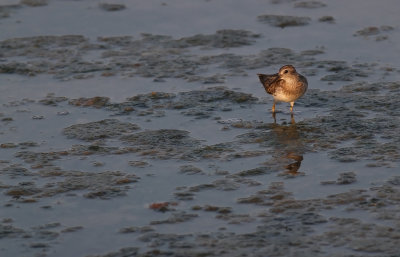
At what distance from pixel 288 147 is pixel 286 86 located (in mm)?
1134

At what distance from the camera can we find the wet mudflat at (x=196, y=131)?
8.98 m

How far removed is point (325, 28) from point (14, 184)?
7179 millimetres

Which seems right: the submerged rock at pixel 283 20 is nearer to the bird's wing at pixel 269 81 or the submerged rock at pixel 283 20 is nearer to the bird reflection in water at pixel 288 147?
the bird's wing at pixel 269 81

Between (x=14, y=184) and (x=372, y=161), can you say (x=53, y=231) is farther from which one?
(x=372, y=161)

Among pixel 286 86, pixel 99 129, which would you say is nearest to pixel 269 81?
pixel 286 86

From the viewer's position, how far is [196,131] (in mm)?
11766

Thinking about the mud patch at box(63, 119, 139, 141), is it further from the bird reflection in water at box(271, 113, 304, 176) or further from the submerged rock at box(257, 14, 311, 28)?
the submerged rock at box(257, 14, 311, 28)

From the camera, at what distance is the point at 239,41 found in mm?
15031

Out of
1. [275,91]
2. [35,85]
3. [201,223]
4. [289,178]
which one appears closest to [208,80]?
[275,91]

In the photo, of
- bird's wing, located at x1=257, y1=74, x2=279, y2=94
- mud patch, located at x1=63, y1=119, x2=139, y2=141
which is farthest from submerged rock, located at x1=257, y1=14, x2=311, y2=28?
mud patch, located at x1=63, y1=119, x2=139, y2=141

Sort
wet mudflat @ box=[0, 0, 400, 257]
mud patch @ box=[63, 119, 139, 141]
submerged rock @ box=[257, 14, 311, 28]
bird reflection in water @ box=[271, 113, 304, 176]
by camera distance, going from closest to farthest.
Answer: wet mudflat @ box=[0, 0, 400, 257] < bird reflection in water @ box=[271, 113, 304, 176] < mud patch @ box=[63, 119, 139, 141] < submerged rock @ box=[257, 14, 311, 28]

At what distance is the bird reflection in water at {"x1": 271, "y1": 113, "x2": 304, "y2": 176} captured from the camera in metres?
10.7

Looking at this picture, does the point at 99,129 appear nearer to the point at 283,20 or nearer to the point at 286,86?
the point at 286,86

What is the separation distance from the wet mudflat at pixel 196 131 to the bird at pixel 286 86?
30 centimetres
